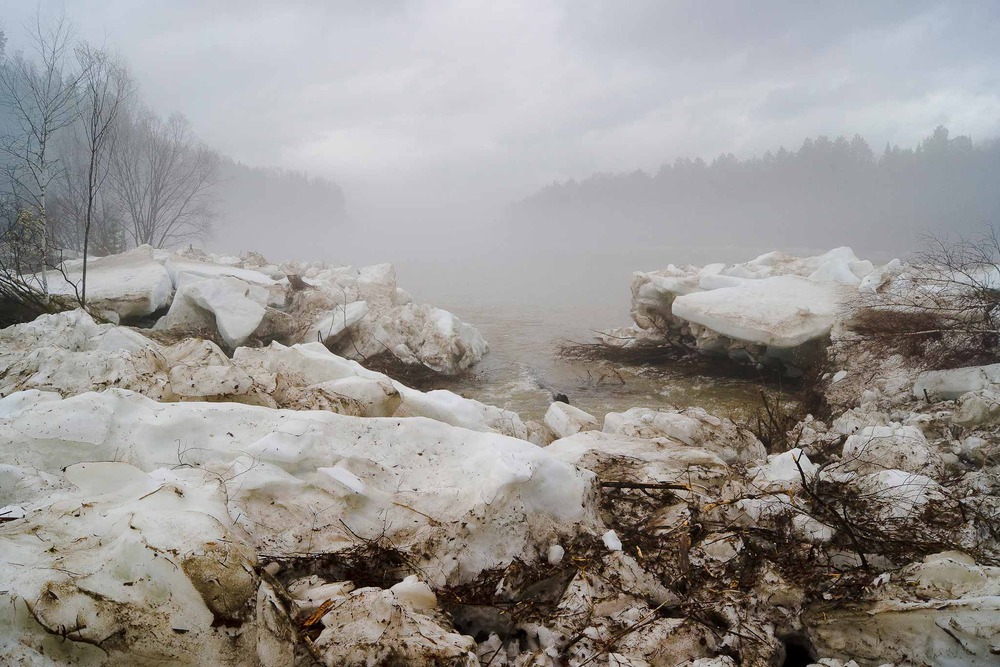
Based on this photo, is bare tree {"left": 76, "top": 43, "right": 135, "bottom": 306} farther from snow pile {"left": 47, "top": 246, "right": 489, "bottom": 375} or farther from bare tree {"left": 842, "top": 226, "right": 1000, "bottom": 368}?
bare tree {"left": 842, "top": 226, "right": 1000, "bottom": 368}

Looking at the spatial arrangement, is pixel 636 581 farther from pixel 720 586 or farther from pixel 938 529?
pixel 938 529

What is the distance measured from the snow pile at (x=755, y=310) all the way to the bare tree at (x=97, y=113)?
9560mm

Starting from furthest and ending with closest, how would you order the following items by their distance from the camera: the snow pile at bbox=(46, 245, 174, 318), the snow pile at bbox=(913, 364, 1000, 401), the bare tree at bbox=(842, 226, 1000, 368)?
the snow pile at bbox=(46, 245, 174, 318) < the bare tree at bbox=(842, 226, 1000, 368) < the snow pile at bbox=(913, 364, 1000, 401)

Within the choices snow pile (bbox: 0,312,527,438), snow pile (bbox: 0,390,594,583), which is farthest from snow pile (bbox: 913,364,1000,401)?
snow pile (bbox: 0,390,594,583)

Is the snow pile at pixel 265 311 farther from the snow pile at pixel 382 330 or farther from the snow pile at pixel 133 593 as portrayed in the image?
the snow pile at pixel 133 593

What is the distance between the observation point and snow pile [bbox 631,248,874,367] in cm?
759

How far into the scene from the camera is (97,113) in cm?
828

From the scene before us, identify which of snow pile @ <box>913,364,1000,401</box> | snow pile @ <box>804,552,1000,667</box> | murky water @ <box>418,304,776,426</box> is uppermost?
snow pile @ <box>804,552,1000,667</box>

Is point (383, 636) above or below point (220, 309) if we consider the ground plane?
below

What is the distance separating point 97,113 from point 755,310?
1085cm

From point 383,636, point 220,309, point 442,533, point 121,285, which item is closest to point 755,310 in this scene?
point 442,533

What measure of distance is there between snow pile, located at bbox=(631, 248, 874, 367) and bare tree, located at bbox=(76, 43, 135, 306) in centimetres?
956

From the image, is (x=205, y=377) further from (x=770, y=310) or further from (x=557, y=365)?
(x=770, y=310)

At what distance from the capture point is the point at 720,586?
2195 mm
